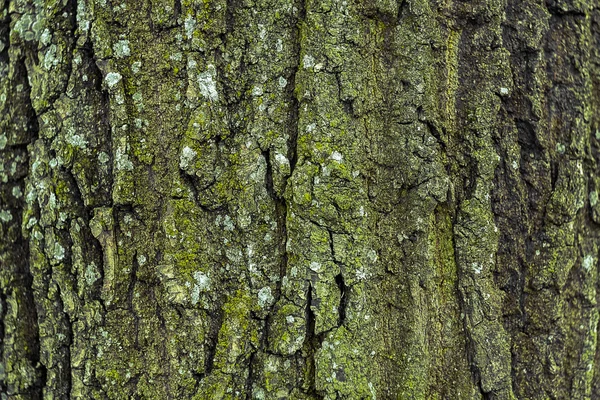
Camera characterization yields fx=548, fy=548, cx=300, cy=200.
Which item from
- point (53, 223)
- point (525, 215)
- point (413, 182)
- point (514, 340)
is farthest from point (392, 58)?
point (53, 223)

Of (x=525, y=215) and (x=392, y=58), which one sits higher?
(x=392, y=58)

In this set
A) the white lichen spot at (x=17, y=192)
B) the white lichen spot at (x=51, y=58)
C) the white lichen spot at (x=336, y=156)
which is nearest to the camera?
the white lichen spot at (x=336, y=156)

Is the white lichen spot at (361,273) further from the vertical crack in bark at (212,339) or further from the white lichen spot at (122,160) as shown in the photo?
the white lichen spot at (122,160)

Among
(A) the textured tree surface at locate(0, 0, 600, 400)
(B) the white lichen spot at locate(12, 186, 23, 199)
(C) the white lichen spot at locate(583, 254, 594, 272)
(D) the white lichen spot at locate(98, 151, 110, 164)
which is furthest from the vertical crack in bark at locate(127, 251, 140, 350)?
(C) the white lichen spot at locate(583, 254, 594, 272)

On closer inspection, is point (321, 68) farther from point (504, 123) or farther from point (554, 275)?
point (554, 275)

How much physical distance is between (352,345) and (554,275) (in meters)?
0.66

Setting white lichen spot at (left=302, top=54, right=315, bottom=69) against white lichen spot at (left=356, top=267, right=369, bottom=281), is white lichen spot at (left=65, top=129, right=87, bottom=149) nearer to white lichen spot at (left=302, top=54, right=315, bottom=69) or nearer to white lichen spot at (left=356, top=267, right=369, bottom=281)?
white lichen spot at (left=302, top=54, right=315, bottom=69)

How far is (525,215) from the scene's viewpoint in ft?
5.37

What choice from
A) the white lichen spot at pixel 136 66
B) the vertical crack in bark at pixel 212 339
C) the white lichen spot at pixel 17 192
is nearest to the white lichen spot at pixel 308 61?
the white lichen spot at pixel 136 66

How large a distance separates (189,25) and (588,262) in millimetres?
1423

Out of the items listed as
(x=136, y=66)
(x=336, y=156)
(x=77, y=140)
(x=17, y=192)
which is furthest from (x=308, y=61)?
(x=17, y=192)

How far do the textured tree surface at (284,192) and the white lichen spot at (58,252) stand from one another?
15 mm

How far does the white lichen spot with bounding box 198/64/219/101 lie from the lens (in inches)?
59.9

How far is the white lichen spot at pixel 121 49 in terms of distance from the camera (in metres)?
1.55
